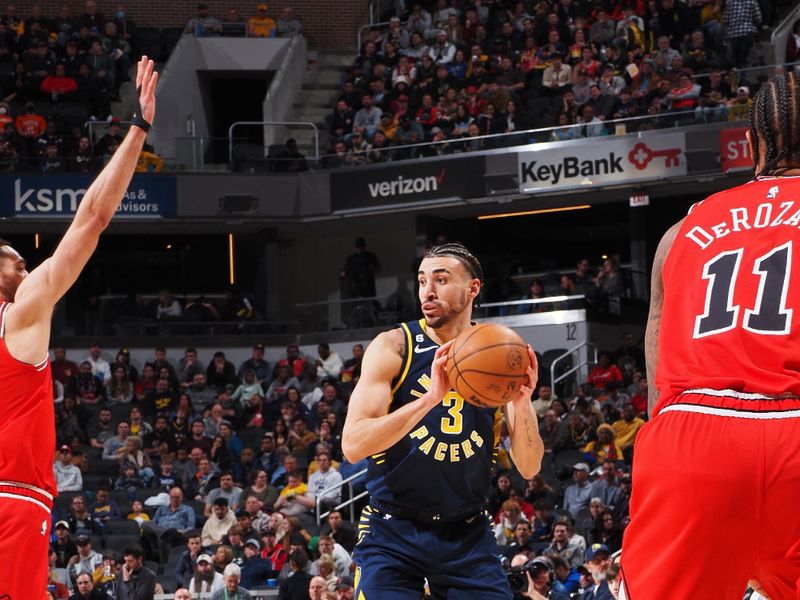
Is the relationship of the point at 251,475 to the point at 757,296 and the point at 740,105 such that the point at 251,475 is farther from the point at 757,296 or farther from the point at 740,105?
the point at 757,296

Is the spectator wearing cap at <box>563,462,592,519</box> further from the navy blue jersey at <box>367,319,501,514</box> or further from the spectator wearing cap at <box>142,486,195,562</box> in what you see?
the navy blue jersey at <box>367,319,501,514</box>

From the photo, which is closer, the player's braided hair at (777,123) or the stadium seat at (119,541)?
the player's braided hair at (777,123)

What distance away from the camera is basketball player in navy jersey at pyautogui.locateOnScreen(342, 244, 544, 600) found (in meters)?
5.50

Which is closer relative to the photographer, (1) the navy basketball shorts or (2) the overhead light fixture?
(1) the navy basketball shorts

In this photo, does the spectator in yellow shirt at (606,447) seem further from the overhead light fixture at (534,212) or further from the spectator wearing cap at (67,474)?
the overhead light fixture at (534,212)

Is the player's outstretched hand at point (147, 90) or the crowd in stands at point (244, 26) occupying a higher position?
the crowd in stands at point (244, 26)

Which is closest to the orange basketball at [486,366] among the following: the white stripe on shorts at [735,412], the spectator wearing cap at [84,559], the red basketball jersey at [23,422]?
the white stripe on shorts at [735,412]

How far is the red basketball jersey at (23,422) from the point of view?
499 cm

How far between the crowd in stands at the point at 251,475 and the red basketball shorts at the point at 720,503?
889cm

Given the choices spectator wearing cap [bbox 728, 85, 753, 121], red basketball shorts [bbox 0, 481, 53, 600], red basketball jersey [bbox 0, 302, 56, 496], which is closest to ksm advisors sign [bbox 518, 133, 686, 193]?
spectator wearing cap [bbox 728, 85, 753, 121]

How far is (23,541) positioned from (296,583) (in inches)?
346

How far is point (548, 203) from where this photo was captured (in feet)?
82.7

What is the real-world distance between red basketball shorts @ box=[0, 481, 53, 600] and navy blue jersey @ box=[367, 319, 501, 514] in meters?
1.44

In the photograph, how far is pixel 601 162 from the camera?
22.3 metres
